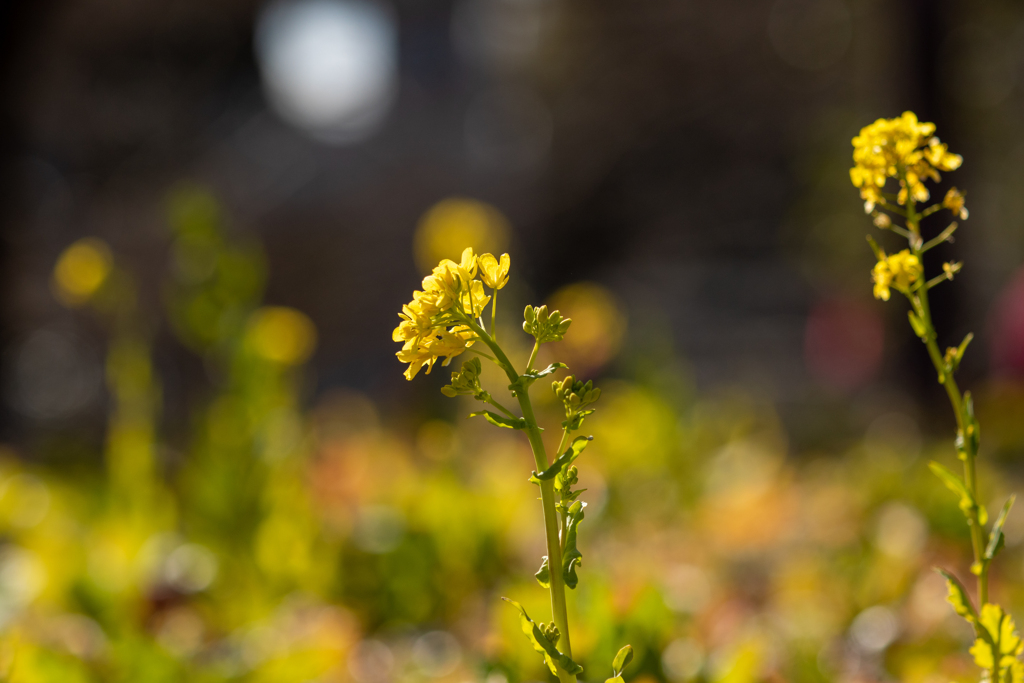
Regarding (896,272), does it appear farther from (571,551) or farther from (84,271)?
(84,271)

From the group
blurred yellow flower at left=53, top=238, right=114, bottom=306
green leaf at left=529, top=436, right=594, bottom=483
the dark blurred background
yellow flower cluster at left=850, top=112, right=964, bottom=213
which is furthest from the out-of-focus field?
the dark blurred background

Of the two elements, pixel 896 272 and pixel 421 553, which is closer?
pixel 896 272

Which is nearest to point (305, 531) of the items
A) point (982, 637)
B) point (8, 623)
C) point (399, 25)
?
point (8, 623)

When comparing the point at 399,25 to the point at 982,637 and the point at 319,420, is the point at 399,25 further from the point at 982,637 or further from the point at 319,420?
the point at 982,637

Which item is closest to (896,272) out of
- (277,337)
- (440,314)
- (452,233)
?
(440,314)

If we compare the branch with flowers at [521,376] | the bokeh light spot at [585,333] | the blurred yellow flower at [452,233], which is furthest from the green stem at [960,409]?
the bokeh light spot at [585,333]

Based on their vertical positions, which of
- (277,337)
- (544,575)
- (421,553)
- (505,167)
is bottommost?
(544,575)

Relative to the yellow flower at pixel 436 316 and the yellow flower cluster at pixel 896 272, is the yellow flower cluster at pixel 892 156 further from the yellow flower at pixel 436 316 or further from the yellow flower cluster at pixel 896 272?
the yellow flower at pixel 436 316
